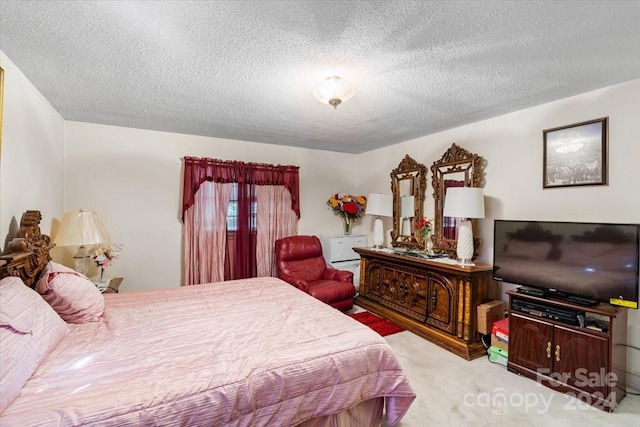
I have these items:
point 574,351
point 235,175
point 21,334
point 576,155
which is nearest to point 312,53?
point 21,334

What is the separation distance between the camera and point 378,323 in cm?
355

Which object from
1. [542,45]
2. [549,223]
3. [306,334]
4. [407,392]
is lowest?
[407,392]

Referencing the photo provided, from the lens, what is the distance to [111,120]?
3.28 m

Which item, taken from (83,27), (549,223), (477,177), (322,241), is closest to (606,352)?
(549,223)

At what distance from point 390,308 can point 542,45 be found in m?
3.04

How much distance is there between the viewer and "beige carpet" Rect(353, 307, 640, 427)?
6.32ft

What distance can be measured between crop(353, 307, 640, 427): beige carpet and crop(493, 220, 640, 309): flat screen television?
75 cm

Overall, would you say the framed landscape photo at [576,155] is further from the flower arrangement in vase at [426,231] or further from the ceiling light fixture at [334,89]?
the ceiling light fixture at [334,89]

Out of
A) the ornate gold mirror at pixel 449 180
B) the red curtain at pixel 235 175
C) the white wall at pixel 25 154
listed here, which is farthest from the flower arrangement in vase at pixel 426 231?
the white wall at pixel 25 154

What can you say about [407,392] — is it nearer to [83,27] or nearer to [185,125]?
[83,27]

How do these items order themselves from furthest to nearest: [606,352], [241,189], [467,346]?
[241,189] → [467,346] → [606,352]

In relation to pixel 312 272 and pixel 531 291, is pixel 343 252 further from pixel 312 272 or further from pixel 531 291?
pixel 531 291

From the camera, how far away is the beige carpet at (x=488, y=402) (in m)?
1.93

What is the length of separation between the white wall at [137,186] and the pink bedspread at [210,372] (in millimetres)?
1696
